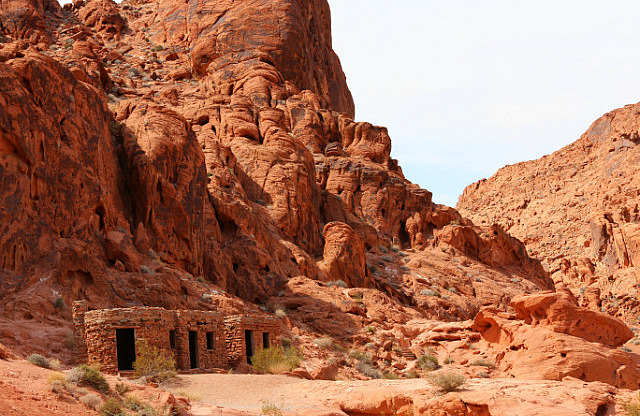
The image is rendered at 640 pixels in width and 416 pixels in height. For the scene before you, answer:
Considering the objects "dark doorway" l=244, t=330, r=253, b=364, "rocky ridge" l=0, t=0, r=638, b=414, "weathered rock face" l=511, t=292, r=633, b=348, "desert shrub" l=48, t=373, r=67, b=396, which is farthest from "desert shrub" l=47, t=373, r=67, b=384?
"weathered rock face" l=511, t=292, r=633, b=348

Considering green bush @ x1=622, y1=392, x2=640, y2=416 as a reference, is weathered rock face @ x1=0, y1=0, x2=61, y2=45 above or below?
above

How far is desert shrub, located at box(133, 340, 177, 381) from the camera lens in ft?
75.5

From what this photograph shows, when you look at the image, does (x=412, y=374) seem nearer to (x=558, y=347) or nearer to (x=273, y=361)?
(x=273, y=361)

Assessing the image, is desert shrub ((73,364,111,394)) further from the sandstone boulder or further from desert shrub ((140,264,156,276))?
the sandstone boulder

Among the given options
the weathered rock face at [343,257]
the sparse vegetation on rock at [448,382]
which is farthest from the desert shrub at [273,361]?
the weathered rock face at [343,257]

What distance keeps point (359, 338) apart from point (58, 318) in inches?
545

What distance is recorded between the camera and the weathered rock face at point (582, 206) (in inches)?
2778

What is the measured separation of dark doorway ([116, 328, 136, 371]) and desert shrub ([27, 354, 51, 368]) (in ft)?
18.6

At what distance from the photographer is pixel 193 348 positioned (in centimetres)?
2761

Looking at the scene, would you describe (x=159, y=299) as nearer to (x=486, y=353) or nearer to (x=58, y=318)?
(x=58, y=318)

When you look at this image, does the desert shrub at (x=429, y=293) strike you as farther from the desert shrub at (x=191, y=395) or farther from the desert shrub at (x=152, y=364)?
the desert shrub at (x=191, y=395)

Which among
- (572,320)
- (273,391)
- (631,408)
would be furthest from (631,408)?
(273,391)

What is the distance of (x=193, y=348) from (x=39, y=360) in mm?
7582

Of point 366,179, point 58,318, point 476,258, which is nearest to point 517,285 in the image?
point 476,258
